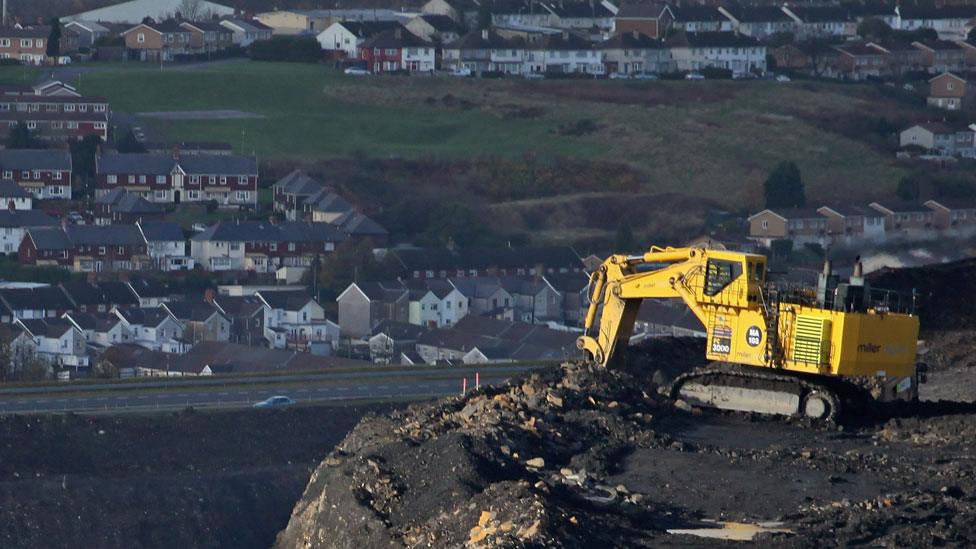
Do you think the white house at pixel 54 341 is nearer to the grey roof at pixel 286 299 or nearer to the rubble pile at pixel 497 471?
the grey roof at pixel 286 299

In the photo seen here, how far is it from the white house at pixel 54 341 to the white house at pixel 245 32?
112 ft

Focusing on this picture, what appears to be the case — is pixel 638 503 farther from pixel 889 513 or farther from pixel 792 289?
pixel 792 289

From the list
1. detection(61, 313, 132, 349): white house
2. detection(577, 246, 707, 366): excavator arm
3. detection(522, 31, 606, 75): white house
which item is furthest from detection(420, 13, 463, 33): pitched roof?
detection(577, 246, 707, 366): excavator arm

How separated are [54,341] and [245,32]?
3618 centimetres

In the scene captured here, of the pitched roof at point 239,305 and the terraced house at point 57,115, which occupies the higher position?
the terraced house at point 57,115

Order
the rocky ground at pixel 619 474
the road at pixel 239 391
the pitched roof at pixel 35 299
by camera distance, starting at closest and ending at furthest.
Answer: the rocky ground at pixel 619 474 → the road at pixel 239 391 → the pitched roof at pixel 35 299

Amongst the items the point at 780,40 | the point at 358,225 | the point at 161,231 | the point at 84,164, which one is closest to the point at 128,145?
the point at 84,164

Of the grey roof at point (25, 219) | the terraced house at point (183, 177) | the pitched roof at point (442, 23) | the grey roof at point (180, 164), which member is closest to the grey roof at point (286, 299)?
the grey roof at point (25, 219)

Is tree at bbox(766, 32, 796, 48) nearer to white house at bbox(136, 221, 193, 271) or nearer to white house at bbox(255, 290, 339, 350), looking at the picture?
white house at bbox(136, 221, 193, 271)

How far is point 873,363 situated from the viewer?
1967 centimetres

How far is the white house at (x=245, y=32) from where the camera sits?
7738 cm

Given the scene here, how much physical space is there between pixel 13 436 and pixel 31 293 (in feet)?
60.6

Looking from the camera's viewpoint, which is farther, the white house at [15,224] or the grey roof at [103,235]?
the white house at [15,224]

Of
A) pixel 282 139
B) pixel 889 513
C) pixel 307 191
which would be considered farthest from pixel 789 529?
pixel 282 139
